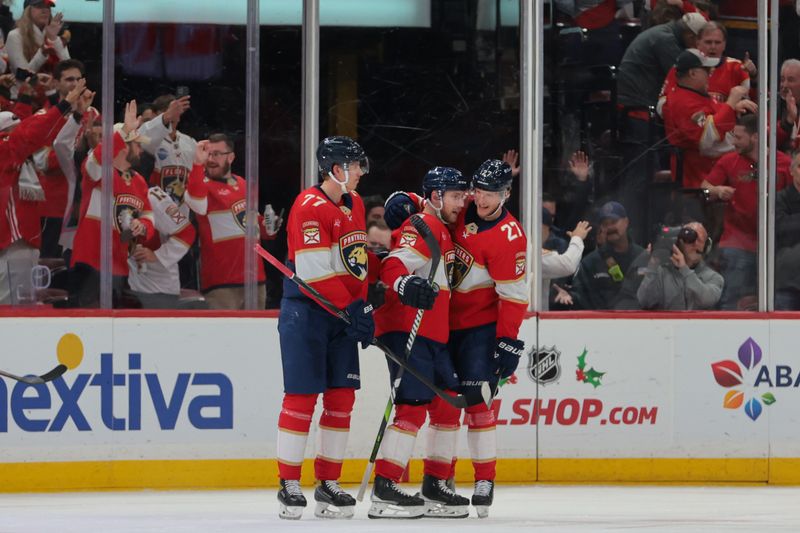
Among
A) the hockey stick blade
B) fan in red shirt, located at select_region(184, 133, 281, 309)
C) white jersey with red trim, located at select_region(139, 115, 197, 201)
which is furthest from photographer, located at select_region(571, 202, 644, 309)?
the hockey stick blade

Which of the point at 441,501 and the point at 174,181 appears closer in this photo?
the point at 441,501

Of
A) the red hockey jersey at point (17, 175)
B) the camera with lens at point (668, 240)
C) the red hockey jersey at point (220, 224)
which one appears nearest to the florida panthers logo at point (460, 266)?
the red hockey jersey at point (220, 224)

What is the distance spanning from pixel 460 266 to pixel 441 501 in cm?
89

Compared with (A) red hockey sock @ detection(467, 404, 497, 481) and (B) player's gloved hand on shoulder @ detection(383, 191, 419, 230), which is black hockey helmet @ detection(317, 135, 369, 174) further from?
(A) red hockey sock @ detection(467, 404, 497, 481)

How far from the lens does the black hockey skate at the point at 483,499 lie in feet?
17.9

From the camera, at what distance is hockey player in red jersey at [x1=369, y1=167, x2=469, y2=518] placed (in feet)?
17.5

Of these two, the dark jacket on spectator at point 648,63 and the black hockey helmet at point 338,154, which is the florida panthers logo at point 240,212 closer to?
the black hockey helmet at point 338,154

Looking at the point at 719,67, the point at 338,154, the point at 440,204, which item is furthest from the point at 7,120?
the point at 719,67

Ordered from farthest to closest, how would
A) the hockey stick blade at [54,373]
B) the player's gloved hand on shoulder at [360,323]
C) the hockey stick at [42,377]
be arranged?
1. the hockey stick blade at [54,373]
2. the hockey stick at [42,377]
3. the player's gloved hand on shoulder at [360,323]

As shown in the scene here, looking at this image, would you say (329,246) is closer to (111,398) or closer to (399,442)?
(399,442)

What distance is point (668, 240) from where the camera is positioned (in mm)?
7230

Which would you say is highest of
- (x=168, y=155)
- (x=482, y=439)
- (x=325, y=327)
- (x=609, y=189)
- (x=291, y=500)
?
(x=168, y=155)

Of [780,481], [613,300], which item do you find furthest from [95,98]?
[780,481]

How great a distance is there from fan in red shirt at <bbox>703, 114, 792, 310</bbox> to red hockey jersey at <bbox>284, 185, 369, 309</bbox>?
8.49 ft
